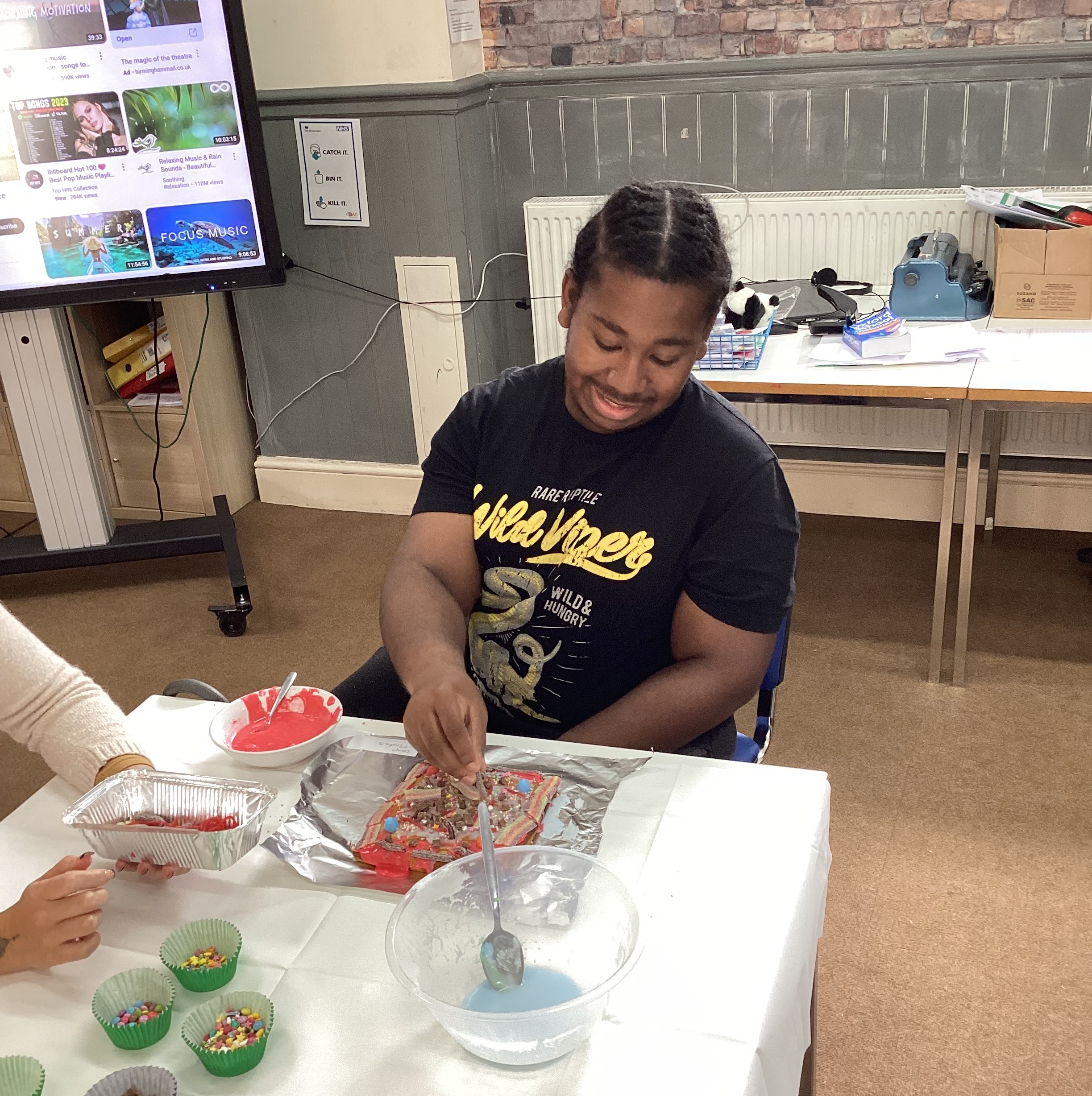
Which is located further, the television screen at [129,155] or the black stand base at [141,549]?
the black stand base at [141,549]

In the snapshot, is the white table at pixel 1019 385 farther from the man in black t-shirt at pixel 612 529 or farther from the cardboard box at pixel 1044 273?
the man in black t-shirt at pixel 612 529

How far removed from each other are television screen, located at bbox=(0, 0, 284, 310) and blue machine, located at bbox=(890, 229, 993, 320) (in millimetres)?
1517

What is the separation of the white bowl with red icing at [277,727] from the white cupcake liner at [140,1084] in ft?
1.43

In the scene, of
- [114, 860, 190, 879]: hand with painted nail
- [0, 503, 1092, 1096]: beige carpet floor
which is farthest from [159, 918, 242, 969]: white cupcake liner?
[0, 503, 1092, 1096]: beige carpet floor

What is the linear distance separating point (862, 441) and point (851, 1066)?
194cm

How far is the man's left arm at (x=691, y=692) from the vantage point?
143 centimetres

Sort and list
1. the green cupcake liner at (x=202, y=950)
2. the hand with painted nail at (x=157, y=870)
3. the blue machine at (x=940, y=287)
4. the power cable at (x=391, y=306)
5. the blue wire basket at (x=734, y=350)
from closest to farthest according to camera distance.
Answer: the green cupcake liner at (x=202, y=950) → the hand with painted nail at (x=157, y=870) → the blue wire basket at (x=734, y=350) → the blue machine at (x=940, y=287) → the power cable at (x=391, y=306)

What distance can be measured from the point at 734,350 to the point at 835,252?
710 millimetres

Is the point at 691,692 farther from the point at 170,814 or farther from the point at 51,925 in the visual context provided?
the point at 51,925

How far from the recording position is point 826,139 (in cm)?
299

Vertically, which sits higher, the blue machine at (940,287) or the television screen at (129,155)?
the television screen at (129,155)

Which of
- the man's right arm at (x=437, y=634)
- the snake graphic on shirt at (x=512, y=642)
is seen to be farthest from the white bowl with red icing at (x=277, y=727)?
the snake graphic on shirt at (x=512, y=642)

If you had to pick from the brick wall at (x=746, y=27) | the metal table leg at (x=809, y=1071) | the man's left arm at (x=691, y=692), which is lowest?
the metal table leg at (x=809, y=1071)

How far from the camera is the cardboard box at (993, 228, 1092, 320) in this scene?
252cm
